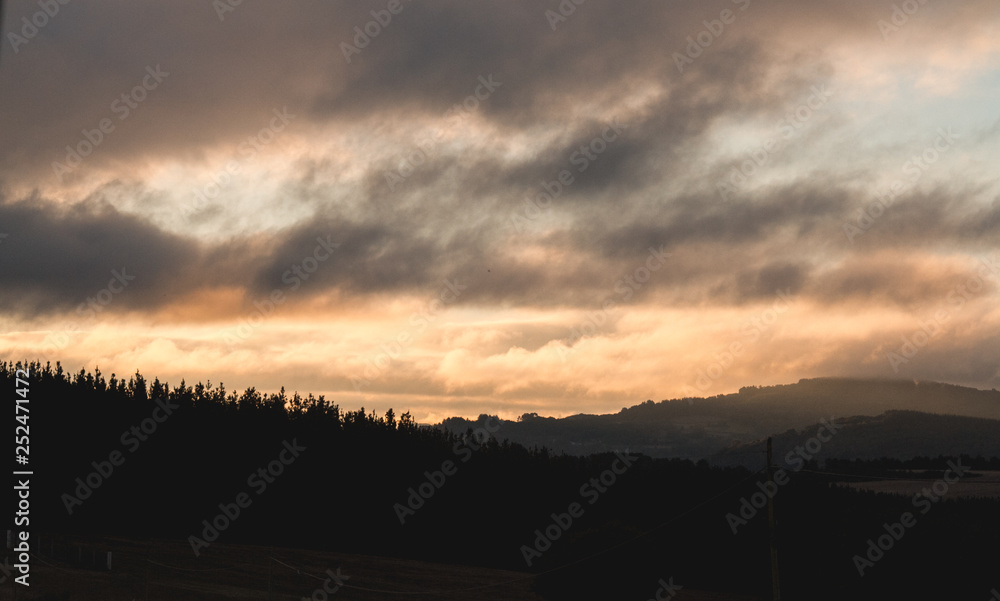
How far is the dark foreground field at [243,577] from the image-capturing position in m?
48.3

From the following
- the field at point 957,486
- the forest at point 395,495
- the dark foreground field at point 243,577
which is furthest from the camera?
the field at point 957,486

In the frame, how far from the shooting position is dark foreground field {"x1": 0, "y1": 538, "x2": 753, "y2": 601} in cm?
4828

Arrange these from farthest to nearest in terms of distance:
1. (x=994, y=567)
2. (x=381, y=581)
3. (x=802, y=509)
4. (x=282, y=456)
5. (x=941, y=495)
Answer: (x=282, y=456) < (x=941, y=495) < (x=802, y=509) < (x=381, y=581) < (x=994, y=567)

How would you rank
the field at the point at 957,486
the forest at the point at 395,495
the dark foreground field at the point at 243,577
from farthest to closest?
1. the field at the point at 957,486
2. the forest at the point at 395,495
3. the dark foreground field at the point at 243,577

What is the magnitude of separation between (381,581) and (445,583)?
5883 millimetres

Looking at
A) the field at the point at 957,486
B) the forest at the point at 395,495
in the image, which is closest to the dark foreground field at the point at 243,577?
the forest at the point at 395,495

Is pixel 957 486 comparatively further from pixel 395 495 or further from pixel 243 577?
pixel 243 577

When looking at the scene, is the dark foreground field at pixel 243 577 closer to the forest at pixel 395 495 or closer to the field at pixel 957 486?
the forest at pixel 395 495

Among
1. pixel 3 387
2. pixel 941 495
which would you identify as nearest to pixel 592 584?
pixel 941 495

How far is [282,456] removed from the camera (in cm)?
12638

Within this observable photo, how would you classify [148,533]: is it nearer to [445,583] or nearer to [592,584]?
[445,583]

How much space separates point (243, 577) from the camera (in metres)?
68.5

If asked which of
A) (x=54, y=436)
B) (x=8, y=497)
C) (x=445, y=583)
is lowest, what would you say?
(x=445, y=583)

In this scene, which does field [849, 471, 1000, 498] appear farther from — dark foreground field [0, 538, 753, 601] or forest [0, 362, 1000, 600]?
dark foreground field [0, 538, 753, 601]
